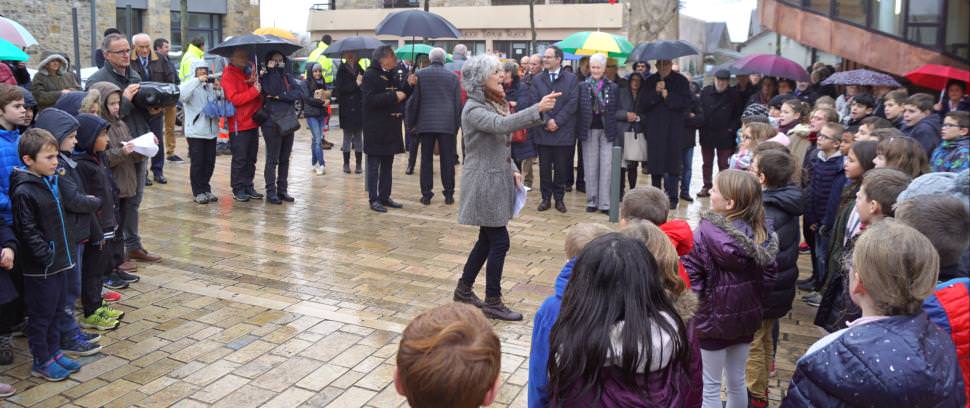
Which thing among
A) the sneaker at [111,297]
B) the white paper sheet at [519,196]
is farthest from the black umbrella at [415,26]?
the sneaker at [111,297]

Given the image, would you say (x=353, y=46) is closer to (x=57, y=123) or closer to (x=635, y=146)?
(x=635, y=146)

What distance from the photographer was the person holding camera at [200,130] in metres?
9.38

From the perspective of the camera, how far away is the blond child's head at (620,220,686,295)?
112 inches

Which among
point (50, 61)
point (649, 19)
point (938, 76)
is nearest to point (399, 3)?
point (649, 19)

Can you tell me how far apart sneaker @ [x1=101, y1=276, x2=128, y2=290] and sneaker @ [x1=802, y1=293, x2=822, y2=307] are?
548 cm

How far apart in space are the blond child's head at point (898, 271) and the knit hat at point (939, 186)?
145 cm

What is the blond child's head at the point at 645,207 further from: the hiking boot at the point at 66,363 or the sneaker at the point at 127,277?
the sneaker at the point at 127,277

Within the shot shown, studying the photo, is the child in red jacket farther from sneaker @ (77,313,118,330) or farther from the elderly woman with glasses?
the elderly woman with glasses

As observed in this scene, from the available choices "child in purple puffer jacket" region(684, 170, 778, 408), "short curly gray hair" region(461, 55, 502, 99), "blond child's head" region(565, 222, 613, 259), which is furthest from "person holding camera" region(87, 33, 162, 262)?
"child in purple puffer jacket" region(684, 170, 778, 408)

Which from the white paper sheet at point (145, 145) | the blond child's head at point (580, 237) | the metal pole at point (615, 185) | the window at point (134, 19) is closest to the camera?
the blond child's head at point (580, 237)

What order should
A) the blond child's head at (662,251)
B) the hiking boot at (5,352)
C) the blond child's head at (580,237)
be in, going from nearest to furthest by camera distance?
the blond child's head at (662,251) → the blond child's head at (580,237) → the hiking boot at (5,352)

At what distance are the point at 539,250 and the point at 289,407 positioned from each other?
3960 millimetres

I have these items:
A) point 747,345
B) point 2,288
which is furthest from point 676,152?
point 2,288

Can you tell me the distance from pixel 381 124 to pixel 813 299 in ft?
17.5
